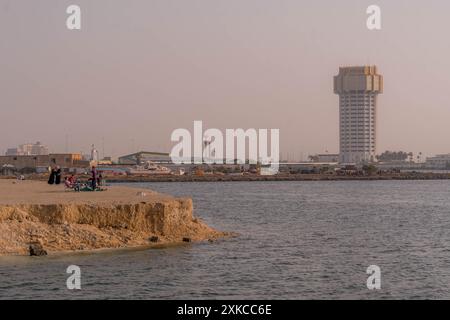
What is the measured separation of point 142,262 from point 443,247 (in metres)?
18.6

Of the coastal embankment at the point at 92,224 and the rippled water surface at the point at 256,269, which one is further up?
the coastal embankment at the point at 92,224

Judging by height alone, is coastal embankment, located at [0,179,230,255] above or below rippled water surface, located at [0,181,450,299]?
above

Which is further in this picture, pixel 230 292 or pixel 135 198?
pixel 135 198

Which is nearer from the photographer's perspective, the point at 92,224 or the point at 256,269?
the point at 256,269

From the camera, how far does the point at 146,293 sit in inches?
1051

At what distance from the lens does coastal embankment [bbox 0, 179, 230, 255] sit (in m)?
34.6

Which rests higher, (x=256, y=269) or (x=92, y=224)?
(x=92, y=224)

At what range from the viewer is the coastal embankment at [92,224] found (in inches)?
1362

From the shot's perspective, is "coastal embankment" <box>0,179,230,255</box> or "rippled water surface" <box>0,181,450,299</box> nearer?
"rippled water surface" <box>0,181,450,299</box>

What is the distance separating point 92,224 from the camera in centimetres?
3750

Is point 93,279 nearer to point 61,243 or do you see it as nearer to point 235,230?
point 61,243

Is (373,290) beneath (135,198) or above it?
beneath
